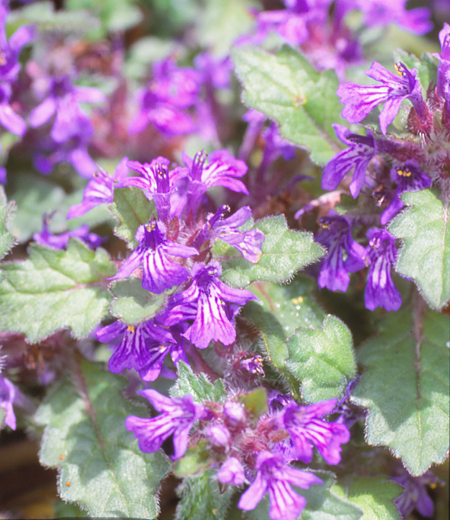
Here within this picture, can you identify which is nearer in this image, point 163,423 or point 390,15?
point 163,423

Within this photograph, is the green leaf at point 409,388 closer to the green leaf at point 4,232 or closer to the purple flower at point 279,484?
the purple flower at point 279,484

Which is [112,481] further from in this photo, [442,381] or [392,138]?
[392,138]

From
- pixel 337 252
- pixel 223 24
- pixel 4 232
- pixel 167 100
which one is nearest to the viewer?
pixel 4 232

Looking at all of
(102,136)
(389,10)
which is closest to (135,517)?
(102,136)

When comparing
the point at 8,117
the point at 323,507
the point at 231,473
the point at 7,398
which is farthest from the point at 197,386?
the point at 8,117

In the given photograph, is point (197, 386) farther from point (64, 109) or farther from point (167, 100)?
point (167, 100)

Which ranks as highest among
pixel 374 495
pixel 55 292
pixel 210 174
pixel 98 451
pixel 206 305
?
pixel 210 174
